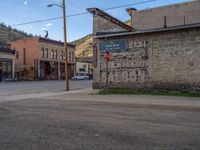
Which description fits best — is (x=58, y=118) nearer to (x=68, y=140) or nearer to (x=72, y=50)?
(x=68, y=140)

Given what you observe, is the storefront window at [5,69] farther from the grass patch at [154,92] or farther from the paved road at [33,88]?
the grass patch at [154,92]

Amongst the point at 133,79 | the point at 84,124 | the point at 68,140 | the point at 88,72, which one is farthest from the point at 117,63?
the point at 88,72

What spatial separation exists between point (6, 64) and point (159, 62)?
4784cm

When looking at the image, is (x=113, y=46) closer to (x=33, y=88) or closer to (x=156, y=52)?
(x=156, y=52)

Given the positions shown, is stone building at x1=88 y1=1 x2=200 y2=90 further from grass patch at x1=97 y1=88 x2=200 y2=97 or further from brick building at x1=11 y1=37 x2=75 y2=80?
brick building at x1=11 y1=37 x2=75 y2=80

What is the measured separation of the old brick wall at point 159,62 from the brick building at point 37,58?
4657cm

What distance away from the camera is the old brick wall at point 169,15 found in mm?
28688

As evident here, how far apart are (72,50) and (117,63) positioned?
57.5m

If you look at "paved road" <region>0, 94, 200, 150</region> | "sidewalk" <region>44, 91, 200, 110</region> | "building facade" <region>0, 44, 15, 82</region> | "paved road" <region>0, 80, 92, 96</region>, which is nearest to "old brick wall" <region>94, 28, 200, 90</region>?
"sidewalk" <region>44, 91, 200, 110</region>

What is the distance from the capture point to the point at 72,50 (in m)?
84.0

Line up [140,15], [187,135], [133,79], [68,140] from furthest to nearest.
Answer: [140,15]
[133,79]
[187,135]
[68,140]

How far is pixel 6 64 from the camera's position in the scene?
220 ft

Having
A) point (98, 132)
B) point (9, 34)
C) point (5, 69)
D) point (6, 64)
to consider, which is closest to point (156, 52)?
point (98, 132)

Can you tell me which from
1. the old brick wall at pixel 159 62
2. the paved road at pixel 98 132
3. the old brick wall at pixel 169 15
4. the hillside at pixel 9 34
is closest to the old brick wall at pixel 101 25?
the old brick wall at pixel 169 15
